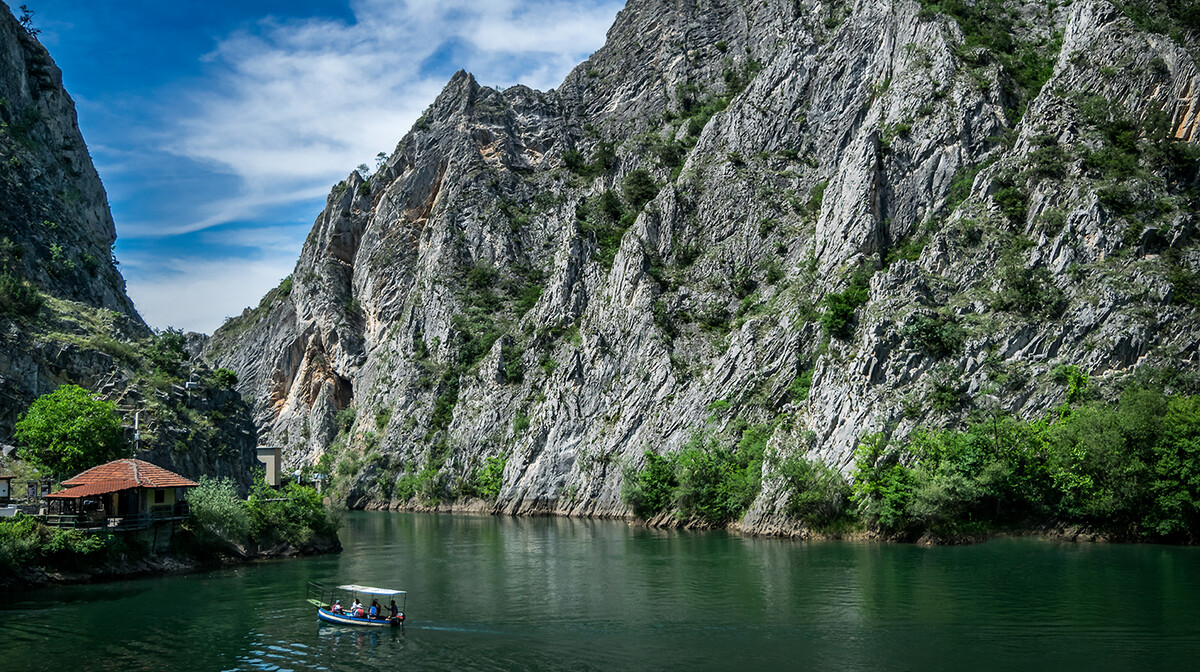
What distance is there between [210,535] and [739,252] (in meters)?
75.6

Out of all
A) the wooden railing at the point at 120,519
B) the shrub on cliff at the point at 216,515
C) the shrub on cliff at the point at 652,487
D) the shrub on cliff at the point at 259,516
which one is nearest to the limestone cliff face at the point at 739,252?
the shrub on cliff at the point at 652,487

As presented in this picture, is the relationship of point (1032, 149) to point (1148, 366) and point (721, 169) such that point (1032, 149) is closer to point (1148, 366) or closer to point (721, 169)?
point (1148, 366)

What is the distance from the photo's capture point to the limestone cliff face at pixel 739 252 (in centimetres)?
7438

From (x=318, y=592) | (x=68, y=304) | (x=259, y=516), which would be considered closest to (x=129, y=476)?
(x=259, y=516)

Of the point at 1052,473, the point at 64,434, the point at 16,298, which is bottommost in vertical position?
the point at 1052,473

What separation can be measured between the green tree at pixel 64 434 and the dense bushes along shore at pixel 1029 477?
187 feet

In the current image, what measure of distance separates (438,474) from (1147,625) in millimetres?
107162

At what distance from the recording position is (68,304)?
79688 millimetres

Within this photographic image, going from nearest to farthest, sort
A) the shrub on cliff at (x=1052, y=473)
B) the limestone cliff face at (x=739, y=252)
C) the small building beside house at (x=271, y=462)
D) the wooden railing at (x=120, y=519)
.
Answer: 1. the wooden railing at (x=120, y=519)
2. the shrub on cliff at (x=1052, y=473)
3. the limestone cliff face at (x=739, y=252)
4. the small building beside house at (x=271, y=462)

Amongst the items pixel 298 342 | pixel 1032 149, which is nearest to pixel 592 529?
pixel 1032 149

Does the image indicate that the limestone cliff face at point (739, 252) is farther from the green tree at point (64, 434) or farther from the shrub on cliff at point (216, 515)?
the green tree at point (64, 434)

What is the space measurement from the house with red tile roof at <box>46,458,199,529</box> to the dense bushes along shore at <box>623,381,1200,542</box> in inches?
2000

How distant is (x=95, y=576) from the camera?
49812mm

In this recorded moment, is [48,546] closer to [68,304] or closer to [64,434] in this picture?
[64,434]
